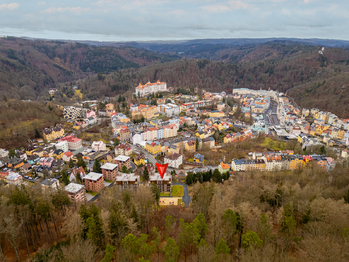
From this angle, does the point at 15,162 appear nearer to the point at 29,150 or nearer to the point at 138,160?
the point at 29,150

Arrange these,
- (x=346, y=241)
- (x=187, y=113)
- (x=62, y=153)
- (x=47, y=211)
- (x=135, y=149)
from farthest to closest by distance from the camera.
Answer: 1. (x=187, y=113)
2. (x=135, y=149)
3. (x=62, y=153)
4. (x=47, y=211)
5. (x=346, y=241)

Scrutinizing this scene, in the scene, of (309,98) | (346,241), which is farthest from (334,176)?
(309,98)

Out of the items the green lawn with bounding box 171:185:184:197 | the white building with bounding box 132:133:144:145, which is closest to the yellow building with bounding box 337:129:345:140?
the green lawn with bounding box 171:185:184:197

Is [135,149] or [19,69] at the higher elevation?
[19,69]

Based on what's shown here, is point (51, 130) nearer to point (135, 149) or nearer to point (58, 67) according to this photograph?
point (135, 149)

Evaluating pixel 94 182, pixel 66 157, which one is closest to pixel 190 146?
pixel 94 182

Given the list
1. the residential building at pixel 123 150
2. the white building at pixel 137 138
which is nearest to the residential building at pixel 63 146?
the residential building at pixel 123 150

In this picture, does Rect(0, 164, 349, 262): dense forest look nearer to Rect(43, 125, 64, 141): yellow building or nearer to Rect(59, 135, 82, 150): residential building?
Rect(59, 135, 82, 150): residential building
